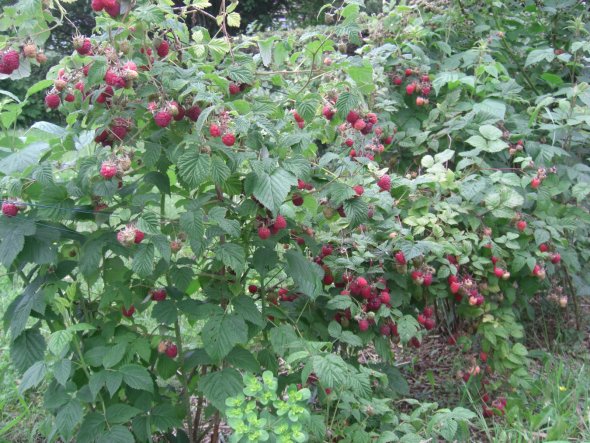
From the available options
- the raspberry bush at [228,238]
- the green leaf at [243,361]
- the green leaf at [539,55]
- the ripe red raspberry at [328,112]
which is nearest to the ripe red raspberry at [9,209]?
the raspberry bush at [228,238]

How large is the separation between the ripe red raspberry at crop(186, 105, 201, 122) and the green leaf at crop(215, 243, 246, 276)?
36 cm

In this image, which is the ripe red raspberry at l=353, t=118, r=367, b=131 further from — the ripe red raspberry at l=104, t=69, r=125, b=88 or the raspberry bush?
the ripe red raspberry at l=104, t=69, r=125, b=88

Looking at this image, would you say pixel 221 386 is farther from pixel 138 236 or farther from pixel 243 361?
pixel 138 236

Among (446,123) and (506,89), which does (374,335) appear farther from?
(506,89)

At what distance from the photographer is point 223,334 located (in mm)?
1774

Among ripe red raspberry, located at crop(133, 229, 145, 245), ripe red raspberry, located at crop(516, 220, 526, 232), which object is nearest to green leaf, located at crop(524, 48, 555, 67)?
ripe red raspberry, located at crop(516, 220, 526, 232)

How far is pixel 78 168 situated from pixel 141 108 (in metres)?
0.31

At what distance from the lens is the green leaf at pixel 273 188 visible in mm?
1579

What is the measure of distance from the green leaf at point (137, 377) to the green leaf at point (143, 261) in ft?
1.00

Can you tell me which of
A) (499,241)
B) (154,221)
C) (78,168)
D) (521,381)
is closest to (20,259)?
(78,168)

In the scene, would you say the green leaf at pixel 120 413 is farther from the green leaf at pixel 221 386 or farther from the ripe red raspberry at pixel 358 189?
the ripe red raspberry at pixel 358 189

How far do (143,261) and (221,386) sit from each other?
45 cm

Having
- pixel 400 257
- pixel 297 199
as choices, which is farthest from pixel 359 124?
pixel 400 257

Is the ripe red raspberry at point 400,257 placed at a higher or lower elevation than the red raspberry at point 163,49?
lower
